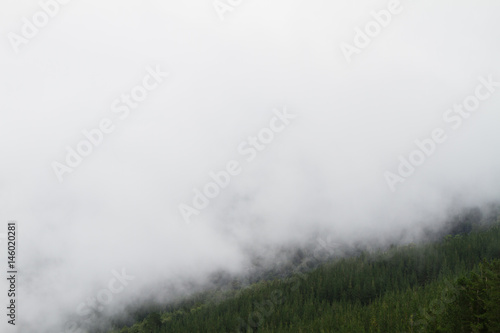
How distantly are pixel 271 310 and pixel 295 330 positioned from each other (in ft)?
135

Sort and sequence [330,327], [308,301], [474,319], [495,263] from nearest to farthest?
[474,319] < [495,263] < [330,327] < [308,301]

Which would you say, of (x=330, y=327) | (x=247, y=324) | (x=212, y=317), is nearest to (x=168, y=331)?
(x=212, y=317)

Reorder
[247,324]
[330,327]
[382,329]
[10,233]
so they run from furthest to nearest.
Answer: [247,324], [330,327], [382,329], [10,233]

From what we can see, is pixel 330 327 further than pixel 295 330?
No

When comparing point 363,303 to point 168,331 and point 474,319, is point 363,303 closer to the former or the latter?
point 168,331

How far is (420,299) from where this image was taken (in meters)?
141

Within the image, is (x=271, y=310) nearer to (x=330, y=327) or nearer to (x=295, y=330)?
(x=295, y=330)

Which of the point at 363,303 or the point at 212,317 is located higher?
the point at 212,317

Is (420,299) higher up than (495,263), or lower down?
lower down

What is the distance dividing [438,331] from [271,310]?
456 feet

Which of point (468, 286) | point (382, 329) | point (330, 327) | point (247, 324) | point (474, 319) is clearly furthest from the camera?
point (247, 324)

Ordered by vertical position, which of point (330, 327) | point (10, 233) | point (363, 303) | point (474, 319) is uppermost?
point (10, 233)

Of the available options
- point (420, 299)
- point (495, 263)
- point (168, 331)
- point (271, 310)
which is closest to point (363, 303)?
point (271, 310)

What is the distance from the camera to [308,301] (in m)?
196
